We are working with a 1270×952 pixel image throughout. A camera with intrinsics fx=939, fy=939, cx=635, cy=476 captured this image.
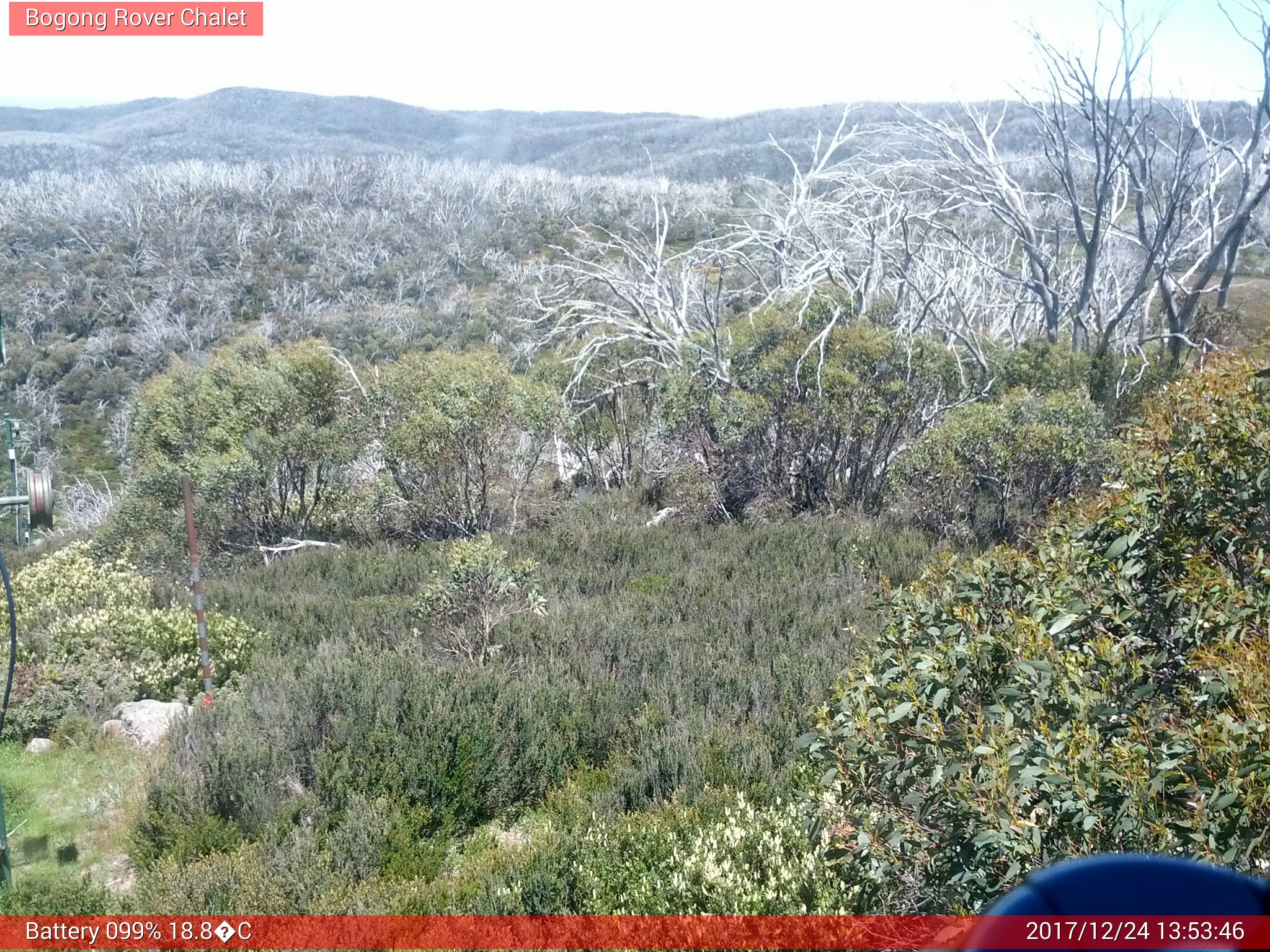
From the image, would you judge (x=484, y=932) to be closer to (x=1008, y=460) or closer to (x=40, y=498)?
(x=40, y=498)

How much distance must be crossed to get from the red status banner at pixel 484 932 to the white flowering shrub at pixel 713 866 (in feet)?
0.29

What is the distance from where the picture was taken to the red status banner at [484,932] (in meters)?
3.24

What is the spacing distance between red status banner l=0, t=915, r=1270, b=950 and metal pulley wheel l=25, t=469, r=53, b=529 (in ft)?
5.39

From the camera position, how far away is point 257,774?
16.0ft

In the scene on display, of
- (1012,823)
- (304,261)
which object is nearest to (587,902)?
(1012,823)

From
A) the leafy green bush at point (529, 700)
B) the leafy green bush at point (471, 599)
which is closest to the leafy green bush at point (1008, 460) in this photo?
the leafy green bush at point (529, 700)

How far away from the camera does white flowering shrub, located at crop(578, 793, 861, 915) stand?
11.3 ft

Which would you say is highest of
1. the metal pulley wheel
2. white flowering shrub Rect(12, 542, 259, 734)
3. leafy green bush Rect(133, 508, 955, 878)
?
the metal pulley wheel

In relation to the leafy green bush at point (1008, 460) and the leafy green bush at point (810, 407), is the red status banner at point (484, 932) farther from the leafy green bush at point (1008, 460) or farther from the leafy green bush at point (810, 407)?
the leafy green bush at point (810, 407)

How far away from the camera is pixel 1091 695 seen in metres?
2.59

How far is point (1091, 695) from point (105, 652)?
6781 millimetres

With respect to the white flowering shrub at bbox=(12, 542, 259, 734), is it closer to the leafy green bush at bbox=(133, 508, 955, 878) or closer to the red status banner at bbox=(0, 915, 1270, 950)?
the leafy green bush at bbox=(133, 508, 955, 878)

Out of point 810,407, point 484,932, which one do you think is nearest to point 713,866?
point 484,932

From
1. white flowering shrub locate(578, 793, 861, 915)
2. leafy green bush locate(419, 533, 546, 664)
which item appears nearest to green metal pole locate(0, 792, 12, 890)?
white flowering shrub locate(578, 793, 861, 915)
